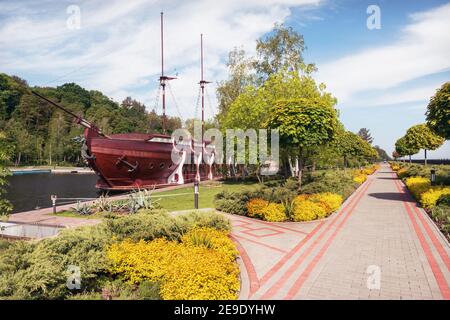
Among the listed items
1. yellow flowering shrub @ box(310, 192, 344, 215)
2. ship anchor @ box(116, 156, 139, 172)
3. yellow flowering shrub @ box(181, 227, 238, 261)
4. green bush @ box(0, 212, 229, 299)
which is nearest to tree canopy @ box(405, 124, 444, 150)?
yellow flowering shrub @ box(310, 192, 344, 215)

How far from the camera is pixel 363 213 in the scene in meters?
15.4

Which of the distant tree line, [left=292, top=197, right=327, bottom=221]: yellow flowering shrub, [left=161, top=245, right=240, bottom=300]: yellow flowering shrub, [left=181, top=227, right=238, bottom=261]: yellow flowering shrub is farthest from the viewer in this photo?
the distant tree line

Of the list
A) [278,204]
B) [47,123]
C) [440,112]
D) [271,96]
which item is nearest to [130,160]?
[271,96]

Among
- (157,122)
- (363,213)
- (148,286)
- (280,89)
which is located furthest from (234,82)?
(157,122)

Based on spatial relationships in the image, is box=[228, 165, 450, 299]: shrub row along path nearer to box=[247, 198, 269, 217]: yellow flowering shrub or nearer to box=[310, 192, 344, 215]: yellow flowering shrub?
box=[247, 198, 269, 217]: yellow flowering shrub

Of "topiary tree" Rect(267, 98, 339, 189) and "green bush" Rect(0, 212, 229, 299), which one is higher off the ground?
"topiary tree" Rect(267, 98, 339, 189)

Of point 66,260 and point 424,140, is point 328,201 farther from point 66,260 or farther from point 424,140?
point 424,140

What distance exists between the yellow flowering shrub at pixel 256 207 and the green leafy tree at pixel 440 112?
9.77m

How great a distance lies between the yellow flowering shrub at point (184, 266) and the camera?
6066 mm

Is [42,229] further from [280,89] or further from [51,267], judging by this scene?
[280,89]

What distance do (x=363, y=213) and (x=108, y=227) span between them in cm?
1217

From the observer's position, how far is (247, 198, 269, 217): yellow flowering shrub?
14260 mm

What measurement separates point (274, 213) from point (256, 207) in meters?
1.12

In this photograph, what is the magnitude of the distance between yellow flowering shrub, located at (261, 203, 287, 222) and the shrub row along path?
15.8 inches
